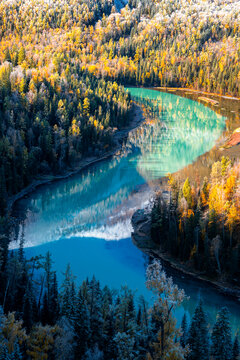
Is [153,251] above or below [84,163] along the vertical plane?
above

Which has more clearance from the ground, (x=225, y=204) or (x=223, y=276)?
(x=225, y=204)

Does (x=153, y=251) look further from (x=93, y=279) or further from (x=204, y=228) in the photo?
(x=93, y=279)

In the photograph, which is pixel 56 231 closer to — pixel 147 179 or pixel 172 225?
pixel 172 225

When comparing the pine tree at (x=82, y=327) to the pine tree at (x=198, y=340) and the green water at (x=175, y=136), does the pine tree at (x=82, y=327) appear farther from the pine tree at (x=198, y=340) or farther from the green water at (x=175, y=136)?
the green water at (x=175, y=136)

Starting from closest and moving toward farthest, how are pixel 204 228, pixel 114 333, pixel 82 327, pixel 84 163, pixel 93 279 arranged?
pixel 82 327
pixel 114 333
pixel 93 279
pixel 204 228
pixel 84 163

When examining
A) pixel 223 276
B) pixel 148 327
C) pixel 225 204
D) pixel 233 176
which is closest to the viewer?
pixel 148 327

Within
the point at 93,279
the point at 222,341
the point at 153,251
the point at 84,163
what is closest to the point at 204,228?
the point at 153,251

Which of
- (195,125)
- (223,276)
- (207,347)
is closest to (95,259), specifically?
(223,276)

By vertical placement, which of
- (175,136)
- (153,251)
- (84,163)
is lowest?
(175,136)

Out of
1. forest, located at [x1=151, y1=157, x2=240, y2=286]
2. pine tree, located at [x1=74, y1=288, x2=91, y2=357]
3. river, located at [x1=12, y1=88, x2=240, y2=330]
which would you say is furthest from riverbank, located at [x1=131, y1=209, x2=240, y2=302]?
pine tree, located at [x1=74, y1=288, x2=91, y2=357]
